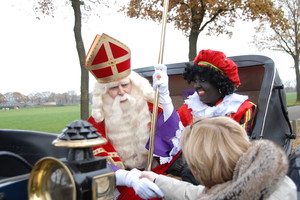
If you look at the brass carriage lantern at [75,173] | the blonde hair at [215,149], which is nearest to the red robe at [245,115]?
the blonde hair at [215,149]

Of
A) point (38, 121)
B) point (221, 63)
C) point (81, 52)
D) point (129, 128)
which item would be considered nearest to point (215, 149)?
point (129, 128)

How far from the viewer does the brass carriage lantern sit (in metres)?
0.97

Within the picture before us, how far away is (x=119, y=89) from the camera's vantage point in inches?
102

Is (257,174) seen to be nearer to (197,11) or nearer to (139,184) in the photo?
(139,184)

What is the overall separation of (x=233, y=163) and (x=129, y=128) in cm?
137

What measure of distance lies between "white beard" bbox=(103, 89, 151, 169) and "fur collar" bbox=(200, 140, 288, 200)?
1.28 m

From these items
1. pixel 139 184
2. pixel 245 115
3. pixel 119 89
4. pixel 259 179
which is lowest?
pixel 139 184

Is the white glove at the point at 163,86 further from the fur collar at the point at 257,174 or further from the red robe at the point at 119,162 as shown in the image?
the fur collar at the point at 257,174

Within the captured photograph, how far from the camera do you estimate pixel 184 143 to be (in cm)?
151

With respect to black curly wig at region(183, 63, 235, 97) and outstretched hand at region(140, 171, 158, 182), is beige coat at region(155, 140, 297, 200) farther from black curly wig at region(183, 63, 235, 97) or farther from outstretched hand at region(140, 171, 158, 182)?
black curly wig at region(183, 63, 235, 97)

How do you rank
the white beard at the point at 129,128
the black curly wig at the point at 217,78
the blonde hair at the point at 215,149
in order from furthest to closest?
the black curly wig at the point at 217,78 < the white beard at the point at 129,128 < the blonde hair at the point at 215,149

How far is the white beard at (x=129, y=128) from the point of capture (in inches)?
101

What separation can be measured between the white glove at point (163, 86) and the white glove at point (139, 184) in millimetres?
615

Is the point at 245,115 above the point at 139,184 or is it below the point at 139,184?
above
